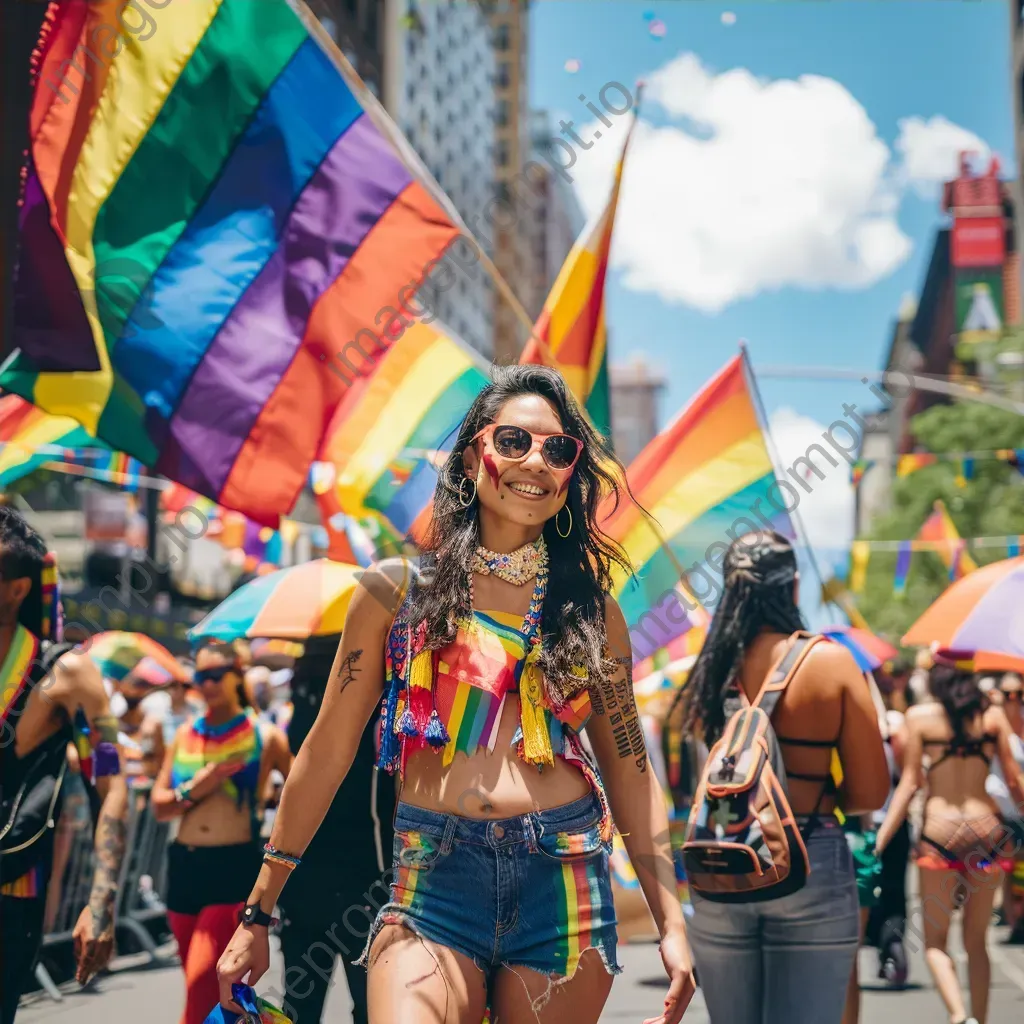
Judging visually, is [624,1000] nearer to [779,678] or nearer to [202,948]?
[202,948]

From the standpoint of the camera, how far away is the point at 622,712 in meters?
3.24

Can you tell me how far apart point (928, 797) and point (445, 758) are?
501 centimetres

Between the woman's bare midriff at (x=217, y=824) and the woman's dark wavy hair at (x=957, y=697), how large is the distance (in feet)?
11.6

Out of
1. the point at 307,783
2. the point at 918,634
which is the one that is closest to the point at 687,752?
the point at 918,634

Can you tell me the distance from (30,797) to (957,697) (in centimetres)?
481

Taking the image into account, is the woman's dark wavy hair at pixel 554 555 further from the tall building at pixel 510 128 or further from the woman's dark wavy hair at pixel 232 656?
the tall building at pixel 510 128

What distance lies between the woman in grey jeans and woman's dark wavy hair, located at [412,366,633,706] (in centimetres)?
123

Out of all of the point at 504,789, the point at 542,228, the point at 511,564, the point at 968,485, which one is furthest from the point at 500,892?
the point at 542,228

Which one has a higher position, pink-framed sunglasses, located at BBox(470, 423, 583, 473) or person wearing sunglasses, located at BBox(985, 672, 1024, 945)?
pink-framed sunglasses, located at BBox(470, 423, 583, 473)

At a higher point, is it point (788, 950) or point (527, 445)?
point (527, 445)

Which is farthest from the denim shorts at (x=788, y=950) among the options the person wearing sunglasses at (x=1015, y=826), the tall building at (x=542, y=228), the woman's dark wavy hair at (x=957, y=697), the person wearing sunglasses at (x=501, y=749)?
the tall building at (x=542, y=228)

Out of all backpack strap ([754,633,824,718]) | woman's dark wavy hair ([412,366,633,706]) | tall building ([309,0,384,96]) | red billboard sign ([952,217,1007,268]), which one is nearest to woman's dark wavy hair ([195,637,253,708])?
backpack strap ([754,633,824,718])

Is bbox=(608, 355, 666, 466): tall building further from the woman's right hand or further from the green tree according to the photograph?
the woman's right hand

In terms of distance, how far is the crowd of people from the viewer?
289 centimetres
